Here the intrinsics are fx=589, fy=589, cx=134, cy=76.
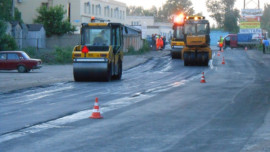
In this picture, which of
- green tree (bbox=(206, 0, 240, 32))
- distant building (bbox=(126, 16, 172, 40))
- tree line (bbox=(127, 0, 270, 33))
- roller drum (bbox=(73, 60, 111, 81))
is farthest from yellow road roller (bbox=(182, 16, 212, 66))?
green tree (bbox=(206, 0, 240, 32))

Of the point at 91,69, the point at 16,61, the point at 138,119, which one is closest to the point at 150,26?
the point at 16,61

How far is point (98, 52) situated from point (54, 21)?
42.7m

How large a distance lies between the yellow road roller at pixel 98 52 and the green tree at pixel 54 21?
39892 millimetres

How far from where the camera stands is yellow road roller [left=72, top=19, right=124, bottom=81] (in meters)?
27.0

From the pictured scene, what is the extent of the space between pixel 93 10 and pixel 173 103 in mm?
66205

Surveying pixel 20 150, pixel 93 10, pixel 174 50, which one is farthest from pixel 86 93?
pixel 93 10

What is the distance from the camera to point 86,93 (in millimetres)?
22062

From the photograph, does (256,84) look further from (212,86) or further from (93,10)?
(93,10)

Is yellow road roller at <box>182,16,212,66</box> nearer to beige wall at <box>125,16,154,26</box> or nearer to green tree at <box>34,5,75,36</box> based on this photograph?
green tree at <box>34,5,75,36</box>

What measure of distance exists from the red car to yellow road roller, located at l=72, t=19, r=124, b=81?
8.80 meters

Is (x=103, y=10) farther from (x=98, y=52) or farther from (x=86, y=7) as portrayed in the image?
(x=98, y=52)

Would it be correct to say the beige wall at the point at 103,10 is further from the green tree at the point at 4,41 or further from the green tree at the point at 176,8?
the green tree at the point at 176,8

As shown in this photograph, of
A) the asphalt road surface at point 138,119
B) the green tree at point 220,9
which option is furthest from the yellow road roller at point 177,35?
the green tree at point 220,9

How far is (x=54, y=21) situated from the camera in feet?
225
